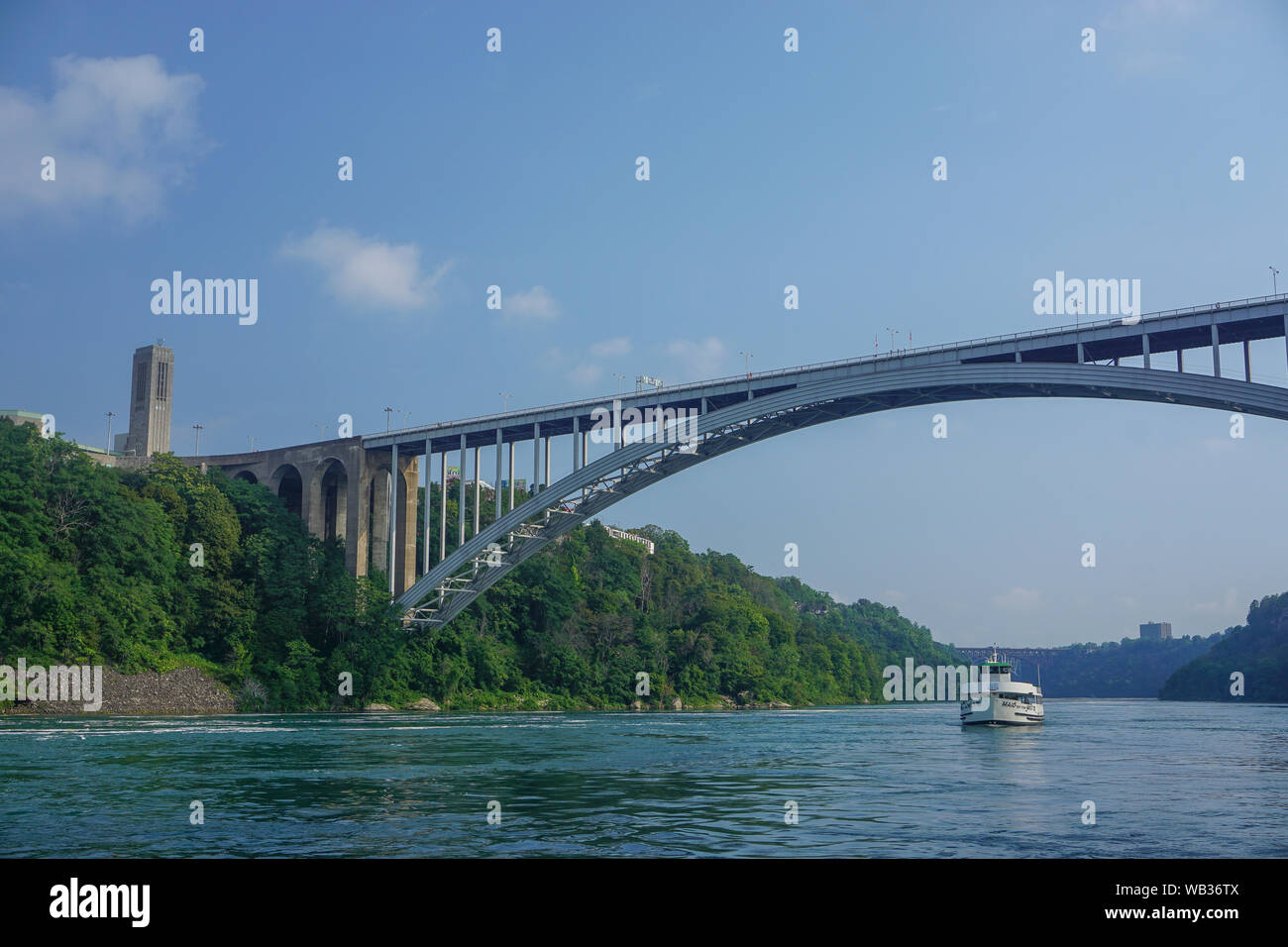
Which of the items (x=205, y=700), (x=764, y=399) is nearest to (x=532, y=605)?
(x=205, y=700)

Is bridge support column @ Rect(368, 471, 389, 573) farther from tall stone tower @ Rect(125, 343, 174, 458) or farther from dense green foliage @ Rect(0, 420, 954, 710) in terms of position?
tall stone tower @ Rect(125, 343, 174, 458)

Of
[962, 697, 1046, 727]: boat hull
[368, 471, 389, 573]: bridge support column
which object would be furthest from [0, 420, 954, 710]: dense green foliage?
[962, 697, 1046, 727]: boat hull

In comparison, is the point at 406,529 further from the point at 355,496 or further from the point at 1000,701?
the point at 1000,701

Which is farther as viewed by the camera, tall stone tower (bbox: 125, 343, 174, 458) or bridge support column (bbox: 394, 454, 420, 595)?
tall stone tower (bbox: 125, 343, 174, 458)

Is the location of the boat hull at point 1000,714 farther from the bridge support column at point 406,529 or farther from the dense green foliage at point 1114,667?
the dense green foliage at point 1114,667

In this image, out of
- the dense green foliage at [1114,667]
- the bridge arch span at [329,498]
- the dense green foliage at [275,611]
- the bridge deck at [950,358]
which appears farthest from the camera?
the dense green foliage at [1114,667]

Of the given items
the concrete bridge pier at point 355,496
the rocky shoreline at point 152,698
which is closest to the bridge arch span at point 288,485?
the concrete bridge pier at point 355,496
